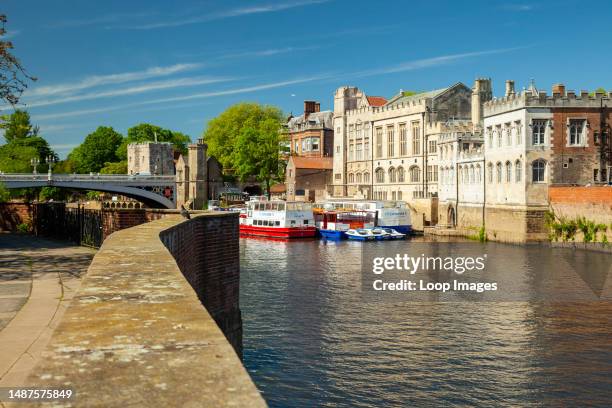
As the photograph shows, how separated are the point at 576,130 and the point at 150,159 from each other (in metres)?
74.8

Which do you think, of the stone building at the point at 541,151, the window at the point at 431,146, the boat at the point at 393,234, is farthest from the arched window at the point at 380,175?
the stone building at the point at 541,151

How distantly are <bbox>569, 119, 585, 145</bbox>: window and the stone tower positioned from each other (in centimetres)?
6036

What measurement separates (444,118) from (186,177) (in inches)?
1645

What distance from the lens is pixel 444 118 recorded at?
290 feet

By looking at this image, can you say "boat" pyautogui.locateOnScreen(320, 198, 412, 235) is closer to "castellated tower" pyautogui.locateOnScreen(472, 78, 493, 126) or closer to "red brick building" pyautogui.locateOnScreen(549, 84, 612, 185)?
"castellated tower" pyautogui.locateOnScreen(472, 78, 493, 126)

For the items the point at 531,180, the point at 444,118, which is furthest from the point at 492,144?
the point at 444,118

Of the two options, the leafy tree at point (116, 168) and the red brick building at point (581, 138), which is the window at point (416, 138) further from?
the leafy tree at point (116, 168)

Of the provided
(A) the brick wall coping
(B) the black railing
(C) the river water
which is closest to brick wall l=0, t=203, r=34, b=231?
(B) the black railing

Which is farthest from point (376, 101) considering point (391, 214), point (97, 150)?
point (97, 150)

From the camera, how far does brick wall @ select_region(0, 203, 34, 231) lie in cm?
3080

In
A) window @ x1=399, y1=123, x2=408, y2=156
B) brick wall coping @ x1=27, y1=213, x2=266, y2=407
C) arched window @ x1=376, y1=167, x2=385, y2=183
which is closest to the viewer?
brick wall coping @ x1=27, y1=213, x2=266, y2=407

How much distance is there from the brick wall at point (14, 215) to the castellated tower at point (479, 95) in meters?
62.2

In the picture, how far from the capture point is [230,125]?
123562 mm

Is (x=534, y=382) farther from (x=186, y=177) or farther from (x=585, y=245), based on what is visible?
(x=186, y=177)
